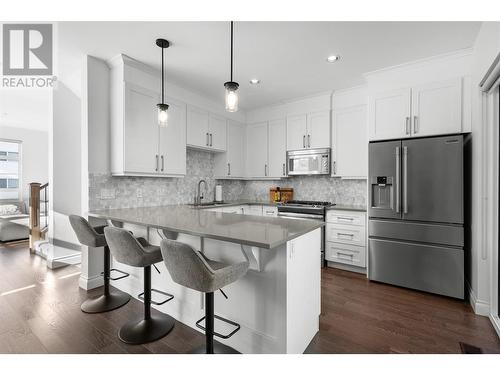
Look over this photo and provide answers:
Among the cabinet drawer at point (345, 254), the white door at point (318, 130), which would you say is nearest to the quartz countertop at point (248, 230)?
the cabinet drawer at point (345, 254)

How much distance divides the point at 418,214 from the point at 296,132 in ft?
7.29

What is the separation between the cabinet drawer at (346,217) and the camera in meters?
3.41

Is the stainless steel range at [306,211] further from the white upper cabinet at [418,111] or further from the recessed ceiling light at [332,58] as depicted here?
the recessed ceiling light at [332,58]

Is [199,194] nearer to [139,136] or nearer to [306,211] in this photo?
[139,136]

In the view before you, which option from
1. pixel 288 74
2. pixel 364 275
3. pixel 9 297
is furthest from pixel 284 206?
pixel 9 297

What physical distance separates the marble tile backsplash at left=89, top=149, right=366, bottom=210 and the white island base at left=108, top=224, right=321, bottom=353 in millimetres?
1491

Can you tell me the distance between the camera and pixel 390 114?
3109 mm

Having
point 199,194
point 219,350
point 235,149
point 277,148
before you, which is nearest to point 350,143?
point 277,148

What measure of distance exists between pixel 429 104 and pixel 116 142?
12.0 feet

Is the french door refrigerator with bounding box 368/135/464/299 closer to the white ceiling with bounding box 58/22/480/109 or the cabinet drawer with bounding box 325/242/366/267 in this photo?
the cabinet drawer with bounding box 325/242/366/267

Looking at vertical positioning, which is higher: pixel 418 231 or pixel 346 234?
pixel 418 231

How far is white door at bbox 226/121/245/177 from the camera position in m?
4.59
